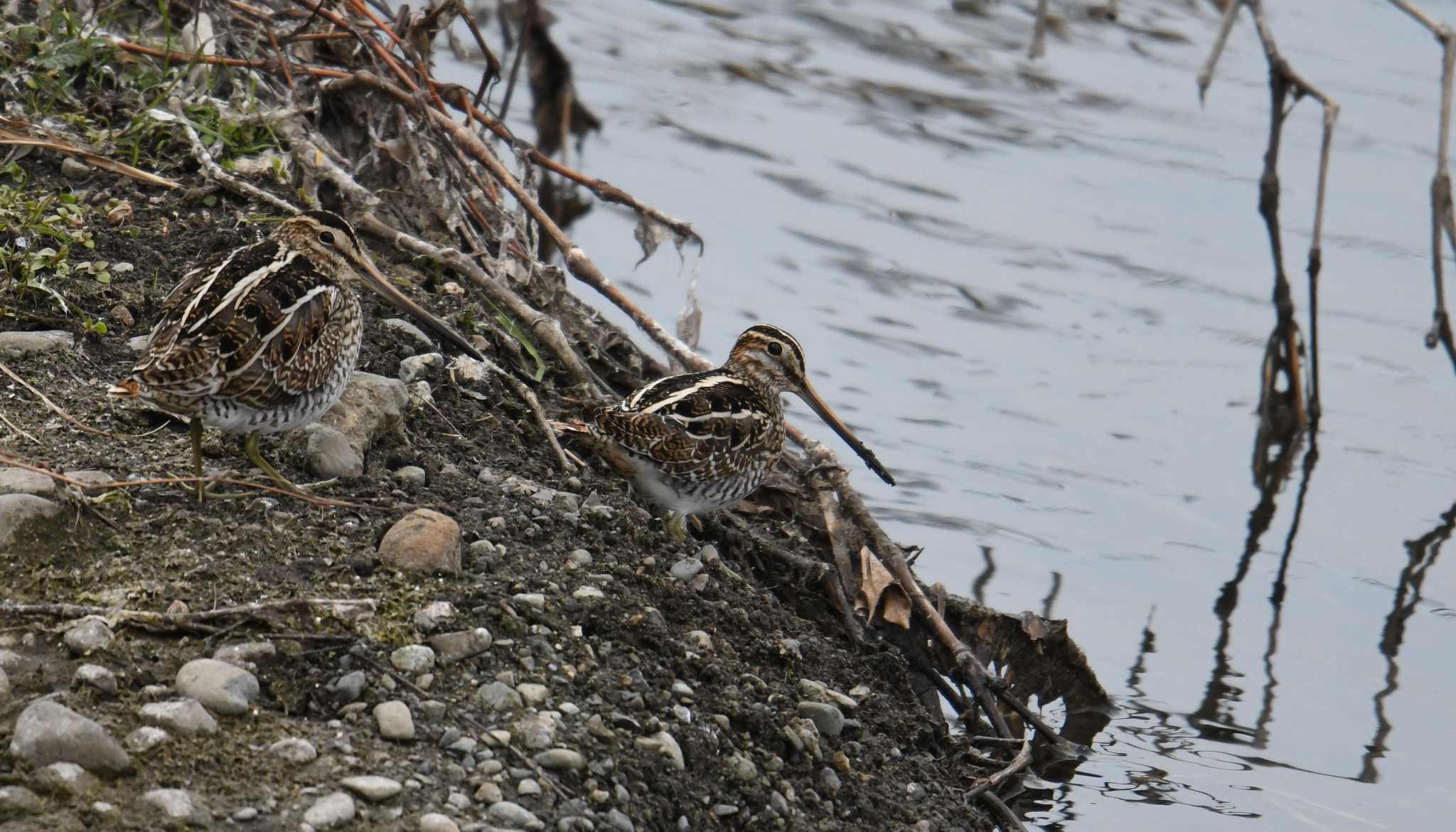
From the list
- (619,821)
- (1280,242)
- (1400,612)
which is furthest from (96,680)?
(1280,242)

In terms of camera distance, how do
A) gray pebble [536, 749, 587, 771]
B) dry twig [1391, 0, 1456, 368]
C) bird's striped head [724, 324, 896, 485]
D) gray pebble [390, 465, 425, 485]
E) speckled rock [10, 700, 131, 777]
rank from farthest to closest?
dry twig [1391, 0, 1456, 368], bird's striped head [724, 324, 896, 485], gray pebble [390, 465, 425, 485], gray pebble [536, 749, 587, 771], speckled rock [10, 700, 131, 777]

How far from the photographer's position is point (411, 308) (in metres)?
4.82

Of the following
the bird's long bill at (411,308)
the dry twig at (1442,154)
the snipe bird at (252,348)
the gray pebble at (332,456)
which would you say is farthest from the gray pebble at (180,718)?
the dry twig at (1442,154)

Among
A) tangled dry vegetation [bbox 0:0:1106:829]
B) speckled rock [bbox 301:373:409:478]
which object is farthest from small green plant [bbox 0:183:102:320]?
speckled rock [bbox 301:373:409:478]

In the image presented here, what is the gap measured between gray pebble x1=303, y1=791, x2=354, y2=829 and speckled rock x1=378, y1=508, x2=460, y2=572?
0.85 m

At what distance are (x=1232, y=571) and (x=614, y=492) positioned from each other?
3.08 m

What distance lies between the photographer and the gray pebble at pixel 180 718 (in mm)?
3277

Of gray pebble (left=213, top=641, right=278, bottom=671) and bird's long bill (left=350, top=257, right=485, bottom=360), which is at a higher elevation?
bird's long bill (left=350, top=257, right=485, bottom=360)

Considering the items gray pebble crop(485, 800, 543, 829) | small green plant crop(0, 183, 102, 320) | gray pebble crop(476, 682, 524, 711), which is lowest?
gray pebble crop(485, 800, 543, 829)

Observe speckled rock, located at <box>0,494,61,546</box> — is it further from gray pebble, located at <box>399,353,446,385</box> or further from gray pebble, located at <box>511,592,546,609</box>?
gray pebble, located at <box>399,353,446,385</box>

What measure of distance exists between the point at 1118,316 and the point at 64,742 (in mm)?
6628

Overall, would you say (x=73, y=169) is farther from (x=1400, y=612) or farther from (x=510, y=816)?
(x=1400, y=612)

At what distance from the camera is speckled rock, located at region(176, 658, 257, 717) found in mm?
3361

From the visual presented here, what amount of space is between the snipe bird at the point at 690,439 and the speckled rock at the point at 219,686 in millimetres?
1577
